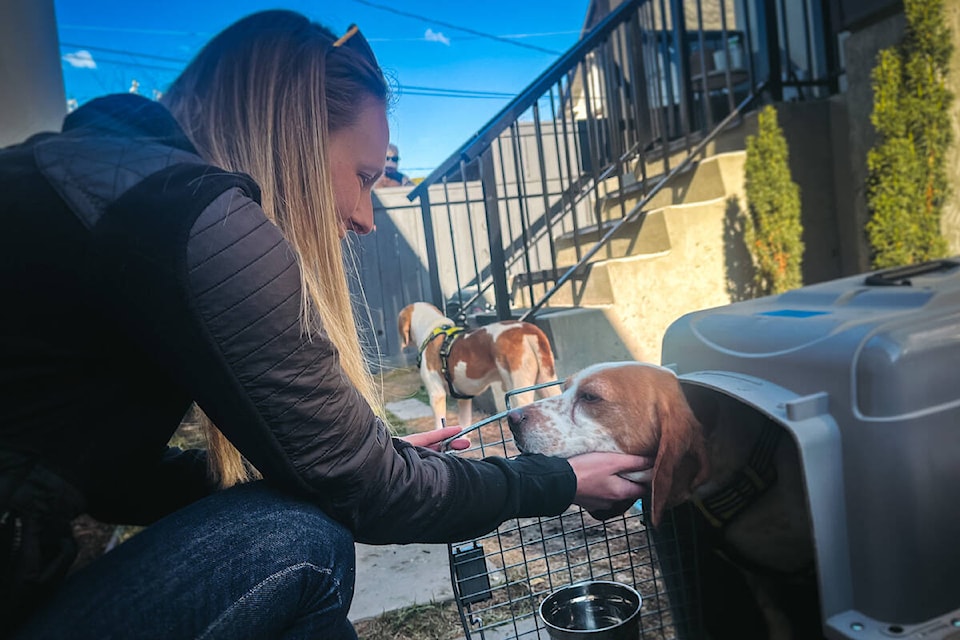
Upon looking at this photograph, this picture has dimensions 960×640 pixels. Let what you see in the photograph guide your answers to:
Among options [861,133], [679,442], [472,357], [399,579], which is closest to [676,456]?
[679,442]

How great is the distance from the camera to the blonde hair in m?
0.78

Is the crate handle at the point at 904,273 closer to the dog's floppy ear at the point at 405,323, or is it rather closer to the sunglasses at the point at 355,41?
the sunglasses at the point at 355,41

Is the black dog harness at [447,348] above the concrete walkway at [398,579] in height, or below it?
above

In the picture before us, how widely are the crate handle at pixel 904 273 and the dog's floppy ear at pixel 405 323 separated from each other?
2.12 meters

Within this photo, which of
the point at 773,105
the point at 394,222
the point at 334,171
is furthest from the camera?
the point at 394,222

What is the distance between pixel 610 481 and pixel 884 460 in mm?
330

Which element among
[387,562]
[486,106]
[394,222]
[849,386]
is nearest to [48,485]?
[849,386]

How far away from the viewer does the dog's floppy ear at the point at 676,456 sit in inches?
34.2

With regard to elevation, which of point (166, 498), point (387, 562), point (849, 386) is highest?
point (849, 386)

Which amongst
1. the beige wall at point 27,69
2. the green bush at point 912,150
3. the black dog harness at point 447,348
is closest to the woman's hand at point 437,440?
the black dog harness at point 447,348

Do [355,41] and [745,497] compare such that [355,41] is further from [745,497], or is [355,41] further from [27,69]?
[27,69]

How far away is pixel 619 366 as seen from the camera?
0.98 metres

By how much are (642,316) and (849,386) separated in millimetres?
1477

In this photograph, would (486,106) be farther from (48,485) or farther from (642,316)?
(48,485)
